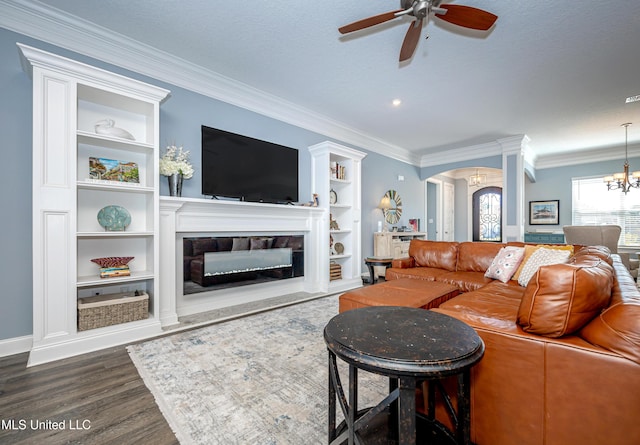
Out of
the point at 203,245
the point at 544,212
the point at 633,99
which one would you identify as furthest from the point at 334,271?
the point at 544,212

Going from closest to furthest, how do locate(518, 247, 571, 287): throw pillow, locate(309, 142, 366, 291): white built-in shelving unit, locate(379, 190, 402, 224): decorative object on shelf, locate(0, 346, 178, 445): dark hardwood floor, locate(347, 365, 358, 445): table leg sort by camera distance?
locate(347, 365, 358, 445): table leg, locate(0, 346, 178, 445): dark hardwood floor, locate(518, 247, 571, 287): throw pillow, locate(309, 142, 366, 291): white built-in shelving unit, locate(379, 190, 402, 224): decorative object on shelf

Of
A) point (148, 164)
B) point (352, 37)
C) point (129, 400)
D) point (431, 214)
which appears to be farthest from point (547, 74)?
point (431, 214)

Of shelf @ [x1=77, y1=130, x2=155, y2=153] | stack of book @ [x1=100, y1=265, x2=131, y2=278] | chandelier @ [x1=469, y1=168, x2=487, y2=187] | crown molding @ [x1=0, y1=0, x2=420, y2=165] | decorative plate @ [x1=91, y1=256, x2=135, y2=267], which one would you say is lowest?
stack of book @ [x1=100, y1=265, x2=131, y2=278]

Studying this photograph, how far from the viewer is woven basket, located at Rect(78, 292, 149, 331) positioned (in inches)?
92.6

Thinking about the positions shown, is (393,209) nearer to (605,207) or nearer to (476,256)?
(476,256)

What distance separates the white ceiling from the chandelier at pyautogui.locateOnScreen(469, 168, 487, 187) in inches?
127

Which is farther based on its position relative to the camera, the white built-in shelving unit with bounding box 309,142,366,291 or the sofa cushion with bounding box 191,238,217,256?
the white built-in shelving unit with bounding box 309,142,366,291

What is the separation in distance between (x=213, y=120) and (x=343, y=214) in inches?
96.8

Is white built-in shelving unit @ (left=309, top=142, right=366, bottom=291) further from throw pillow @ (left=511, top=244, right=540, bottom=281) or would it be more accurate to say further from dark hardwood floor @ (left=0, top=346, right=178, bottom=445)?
dark hardwood floor @ (left=0, top=346, right=178, bottom=445)

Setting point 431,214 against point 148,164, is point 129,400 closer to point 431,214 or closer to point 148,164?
point 148,164

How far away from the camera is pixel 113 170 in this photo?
8.75 feet

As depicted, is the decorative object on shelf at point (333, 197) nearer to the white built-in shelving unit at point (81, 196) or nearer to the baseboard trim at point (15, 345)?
the white built-in shelving unit at point (81, 196)

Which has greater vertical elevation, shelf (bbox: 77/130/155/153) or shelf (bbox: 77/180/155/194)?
shelf (bbox: 77/130/155/153)

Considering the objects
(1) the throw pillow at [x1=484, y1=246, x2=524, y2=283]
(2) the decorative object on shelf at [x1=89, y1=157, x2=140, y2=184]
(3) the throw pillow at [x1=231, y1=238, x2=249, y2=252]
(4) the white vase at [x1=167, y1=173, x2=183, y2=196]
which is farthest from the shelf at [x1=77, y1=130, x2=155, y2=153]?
(1) the throw pillow at [x1=484, y1=246, x2=524, y2=283]
